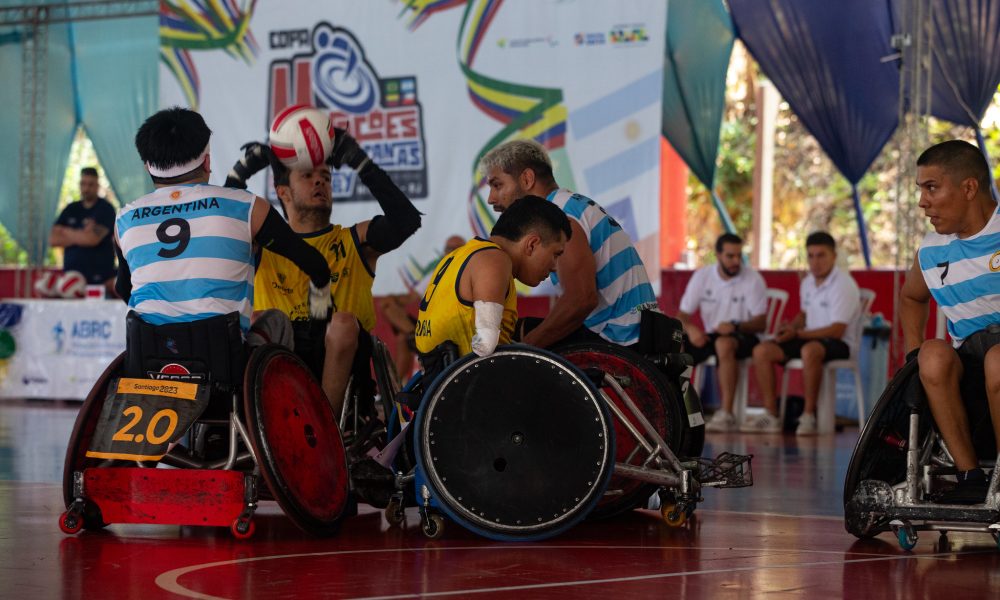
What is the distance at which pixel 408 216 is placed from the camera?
539cm

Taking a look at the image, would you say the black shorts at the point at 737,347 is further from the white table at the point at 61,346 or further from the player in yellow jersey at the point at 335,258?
the player in yellow jersey at the point at 335,258

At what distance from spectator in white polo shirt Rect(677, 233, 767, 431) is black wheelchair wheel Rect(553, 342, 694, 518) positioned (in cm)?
527

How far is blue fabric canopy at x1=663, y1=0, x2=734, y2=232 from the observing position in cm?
1168

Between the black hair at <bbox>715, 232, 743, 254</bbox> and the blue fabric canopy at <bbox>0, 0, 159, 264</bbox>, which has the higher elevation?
the blue fabric canopy at <bbox>0, 0, 159, 264</bbox>

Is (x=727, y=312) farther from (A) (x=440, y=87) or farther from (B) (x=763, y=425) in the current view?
(A) (x=440, y=87)

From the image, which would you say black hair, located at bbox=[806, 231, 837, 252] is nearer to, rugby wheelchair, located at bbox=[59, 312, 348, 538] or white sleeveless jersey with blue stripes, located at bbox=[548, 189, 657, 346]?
white sleeveless jersey with blue stripes, located at bbox=[548, 189, 657, 346]

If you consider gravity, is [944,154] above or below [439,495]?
above

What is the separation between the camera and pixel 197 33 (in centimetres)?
1250

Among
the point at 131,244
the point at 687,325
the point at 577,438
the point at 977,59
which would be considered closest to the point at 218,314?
the point at 131,244

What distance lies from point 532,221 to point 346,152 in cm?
94

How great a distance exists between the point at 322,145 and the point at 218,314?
39.1 inches

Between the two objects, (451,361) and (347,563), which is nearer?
(347,563)

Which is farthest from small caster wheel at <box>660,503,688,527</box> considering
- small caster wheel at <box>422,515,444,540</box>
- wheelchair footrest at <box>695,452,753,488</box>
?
small caster wheel at <box>422,515,444,540</box>

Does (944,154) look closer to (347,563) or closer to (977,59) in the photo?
(347,563)
